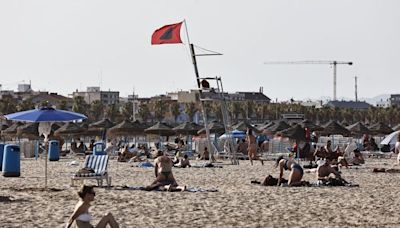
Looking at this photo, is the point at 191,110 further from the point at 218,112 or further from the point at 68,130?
the point at 68,130

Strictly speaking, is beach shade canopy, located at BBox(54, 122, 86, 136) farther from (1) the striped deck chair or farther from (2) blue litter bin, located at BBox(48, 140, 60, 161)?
(1) the striped deck chair

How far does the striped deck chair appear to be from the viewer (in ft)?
52.1

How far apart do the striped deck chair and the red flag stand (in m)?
10.4

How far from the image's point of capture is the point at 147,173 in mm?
21859

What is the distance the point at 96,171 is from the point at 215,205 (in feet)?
13.1

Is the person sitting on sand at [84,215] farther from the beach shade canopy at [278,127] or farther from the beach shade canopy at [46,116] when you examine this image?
the beach shade canopy at [278,127]

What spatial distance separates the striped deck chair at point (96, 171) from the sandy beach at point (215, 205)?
0.25m

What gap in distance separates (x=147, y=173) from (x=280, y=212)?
990 centimetres

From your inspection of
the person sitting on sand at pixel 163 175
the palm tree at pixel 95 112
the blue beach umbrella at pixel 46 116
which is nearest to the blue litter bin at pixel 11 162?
the blue beach umbrella at pixel 46 116

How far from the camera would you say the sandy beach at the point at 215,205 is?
36.4 ft

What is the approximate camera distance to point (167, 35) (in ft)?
87.5

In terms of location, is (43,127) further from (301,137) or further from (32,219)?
A: (301,137)

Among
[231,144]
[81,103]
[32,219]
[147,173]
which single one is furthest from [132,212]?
[81,103]

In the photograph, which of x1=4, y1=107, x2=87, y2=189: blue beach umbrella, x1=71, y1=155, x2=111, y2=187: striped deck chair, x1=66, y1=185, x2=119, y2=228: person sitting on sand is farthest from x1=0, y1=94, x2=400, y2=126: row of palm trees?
x1=66, y1=185, x2=119, y2=228: person sitting on sand
